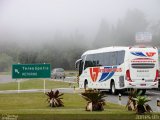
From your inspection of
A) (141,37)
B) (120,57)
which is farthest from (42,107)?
(141,37)

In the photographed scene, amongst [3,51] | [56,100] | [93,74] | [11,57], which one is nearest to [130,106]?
[56,100]

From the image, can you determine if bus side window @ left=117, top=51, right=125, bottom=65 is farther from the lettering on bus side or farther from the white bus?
the lettering on bus side

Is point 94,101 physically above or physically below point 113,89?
below

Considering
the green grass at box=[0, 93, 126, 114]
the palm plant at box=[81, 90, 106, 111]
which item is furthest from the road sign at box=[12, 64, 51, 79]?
the palm plant at box=[81, 90, 106, 111]

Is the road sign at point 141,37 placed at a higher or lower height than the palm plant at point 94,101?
higher

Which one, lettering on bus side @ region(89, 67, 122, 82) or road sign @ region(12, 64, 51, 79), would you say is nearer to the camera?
road sign @ region(12, 64, 51, 79)

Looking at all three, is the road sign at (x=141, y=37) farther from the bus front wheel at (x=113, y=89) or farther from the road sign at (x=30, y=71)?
the road sign at (x=30, y=71)

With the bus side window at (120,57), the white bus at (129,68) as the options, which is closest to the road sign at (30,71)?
the white bus at (129,68)

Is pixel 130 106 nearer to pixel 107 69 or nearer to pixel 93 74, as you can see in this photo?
pixel 107 69

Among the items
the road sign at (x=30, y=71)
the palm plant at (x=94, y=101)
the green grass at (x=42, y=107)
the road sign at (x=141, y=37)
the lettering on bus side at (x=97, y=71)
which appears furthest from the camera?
the road sign at (x=141, y=37)

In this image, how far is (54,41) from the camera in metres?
153

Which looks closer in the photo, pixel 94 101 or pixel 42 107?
pixel 94 101

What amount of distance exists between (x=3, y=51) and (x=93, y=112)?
436 feet

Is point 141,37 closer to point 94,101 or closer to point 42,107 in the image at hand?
point 42,107
